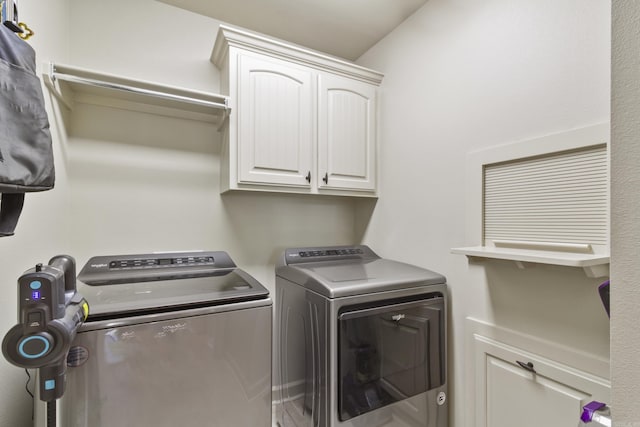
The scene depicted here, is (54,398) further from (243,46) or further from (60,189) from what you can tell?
(243,46)

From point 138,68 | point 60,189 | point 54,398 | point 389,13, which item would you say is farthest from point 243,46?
point 54,398

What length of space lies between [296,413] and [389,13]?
7.84 feet

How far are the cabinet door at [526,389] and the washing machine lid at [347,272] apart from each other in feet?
1.39

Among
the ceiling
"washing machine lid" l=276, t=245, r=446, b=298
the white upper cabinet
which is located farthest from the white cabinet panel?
the ceiling

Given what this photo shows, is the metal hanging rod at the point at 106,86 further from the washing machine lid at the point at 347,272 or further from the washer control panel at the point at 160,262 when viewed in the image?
the washing machine lid at the point at 347,272

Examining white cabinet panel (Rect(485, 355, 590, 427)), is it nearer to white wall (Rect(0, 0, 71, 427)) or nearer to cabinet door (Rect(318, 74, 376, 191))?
cabinet door (Rect(318, 74, 376, 191))

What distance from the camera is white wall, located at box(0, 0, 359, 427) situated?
1498mm

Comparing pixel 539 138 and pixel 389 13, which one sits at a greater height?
pixel 389 13

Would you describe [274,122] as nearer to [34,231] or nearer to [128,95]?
[128,95]

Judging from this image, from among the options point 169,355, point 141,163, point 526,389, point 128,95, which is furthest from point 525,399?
point 128,95

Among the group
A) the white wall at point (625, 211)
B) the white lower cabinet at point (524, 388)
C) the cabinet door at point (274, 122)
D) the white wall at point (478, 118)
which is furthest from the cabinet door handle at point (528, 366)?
the cabinet door at point (274, 122)

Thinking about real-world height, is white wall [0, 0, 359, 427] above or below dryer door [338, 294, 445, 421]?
above

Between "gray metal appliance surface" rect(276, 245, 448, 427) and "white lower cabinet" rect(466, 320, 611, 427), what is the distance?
0.63 feet

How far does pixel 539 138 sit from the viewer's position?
119 cm
